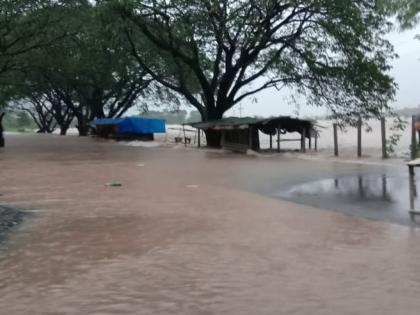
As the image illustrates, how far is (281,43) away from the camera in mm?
29516

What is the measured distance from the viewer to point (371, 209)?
9.92 m

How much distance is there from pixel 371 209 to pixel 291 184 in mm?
4064

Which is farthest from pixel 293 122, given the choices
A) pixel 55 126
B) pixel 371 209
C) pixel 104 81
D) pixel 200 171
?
pixel 55 126

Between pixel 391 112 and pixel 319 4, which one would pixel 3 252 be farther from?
pixel 391 112

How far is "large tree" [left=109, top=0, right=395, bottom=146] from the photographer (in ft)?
88.3

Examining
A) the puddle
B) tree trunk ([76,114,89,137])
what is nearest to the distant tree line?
the puddle

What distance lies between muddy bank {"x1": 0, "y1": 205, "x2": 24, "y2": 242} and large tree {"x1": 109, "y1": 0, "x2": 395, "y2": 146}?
17.2m

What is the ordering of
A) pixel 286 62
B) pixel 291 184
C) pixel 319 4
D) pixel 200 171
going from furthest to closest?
1. pixel 286 62
2. pixel 319 4
3. pixel 200 171
4. pixel 291 184

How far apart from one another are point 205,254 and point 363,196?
5711 millimetres

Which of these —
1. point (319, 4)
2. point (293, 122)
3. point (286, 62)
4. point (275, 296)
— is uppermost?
point (319, 4)

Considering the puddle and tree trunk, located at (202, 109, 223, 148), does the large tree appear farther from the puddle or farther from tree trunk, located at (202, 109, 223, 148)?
the puddle

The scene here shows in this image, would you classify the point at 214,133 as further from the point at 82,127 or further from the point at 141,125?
the point at 82,127

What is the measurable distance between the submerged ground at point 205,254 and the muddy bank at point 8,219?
6.7 inches

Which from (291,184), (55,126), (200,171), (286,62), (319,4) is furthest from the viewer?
(55,126)
